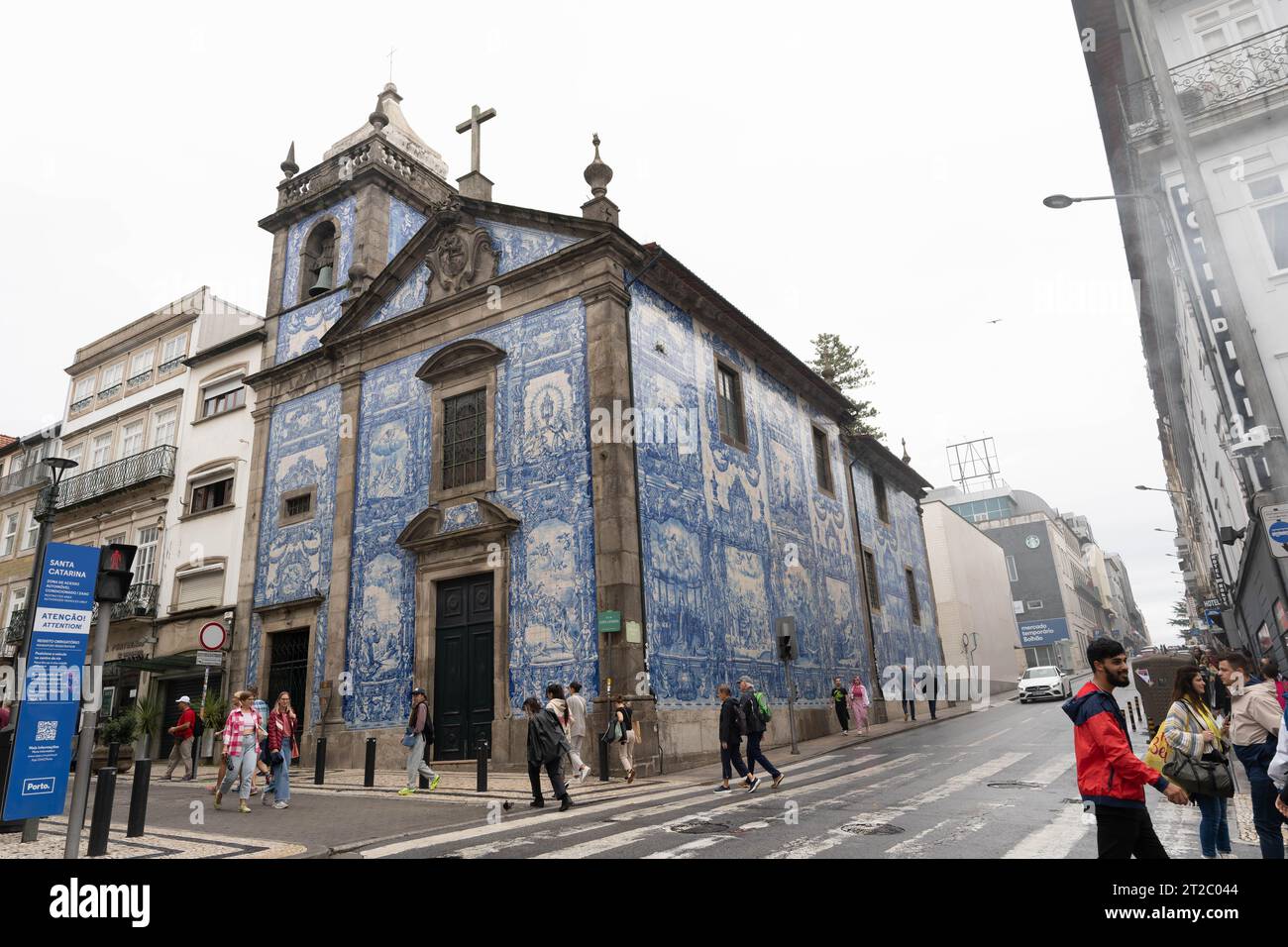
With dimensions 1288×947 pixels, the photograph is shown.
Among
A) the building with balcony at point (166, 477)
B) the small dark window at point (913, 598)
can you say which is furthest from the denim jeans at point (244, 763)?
the small dark window at point (913, 598)

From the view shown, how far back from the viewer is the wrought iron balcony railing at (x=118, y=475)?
2406 cm

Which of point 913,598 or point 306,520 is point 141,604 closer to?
point 306,520

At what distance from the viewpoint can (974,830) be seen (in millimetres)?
6930

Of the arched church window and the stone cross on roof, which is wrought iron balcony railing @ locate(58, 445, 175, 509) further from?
the stone cross on roof

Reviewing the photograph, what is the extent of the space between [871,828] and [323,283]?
65.4ft

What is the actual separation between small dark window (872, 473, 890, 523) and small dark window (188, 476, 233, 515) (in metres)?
20.8

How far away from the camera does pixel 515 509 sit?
1588 cm

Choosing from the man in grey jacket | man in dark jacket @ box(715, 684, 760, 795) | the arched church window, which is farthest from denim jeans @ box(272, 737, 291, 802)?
the arched church window

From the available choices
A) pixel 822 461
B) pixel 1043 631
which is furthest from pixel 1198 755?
pixel 1043 631

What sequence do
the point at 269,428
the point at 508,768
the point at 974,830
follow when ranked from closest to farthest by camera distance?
the point at 974,830 < the point at 508,768 < the point at 269,428

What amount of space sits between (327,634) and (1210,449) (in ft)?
79.0
